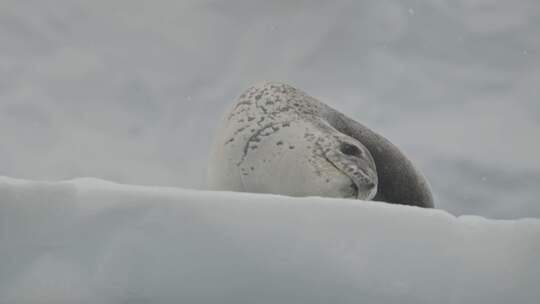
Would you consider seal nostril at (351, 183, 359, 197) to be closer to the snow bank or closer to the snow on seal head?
the snow on seal head

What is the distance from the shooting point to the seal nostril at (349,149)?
326 cm

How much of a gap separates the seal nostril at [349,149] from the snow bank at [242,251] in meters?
1.30

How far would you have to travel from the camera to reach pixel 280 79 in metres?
6.82

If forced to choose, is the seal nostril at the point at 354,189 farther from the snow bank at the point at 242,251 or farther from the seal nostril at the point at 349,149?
the snow bank at the point at 242,251

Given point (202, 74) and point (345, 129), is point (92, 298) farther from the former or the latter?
point (202, 74)

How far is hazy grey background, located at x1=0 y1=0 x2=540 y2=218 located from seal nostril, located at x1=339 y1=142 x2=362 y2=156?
2.83m

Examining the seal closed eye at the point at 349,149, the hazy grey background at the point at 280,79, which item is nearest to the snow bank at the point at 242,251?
the seal closed eye at the point at 349,149

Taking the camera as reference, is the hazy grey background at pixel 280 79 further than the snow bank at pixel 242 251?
Yes

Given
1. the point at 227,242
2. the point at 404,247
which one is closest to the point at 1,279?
the point at 227,242

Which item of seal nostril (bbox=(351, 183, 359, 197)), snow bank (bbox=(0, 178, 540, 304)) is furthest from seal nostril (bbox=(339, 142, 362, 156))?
snow bank (bbox=(0, 178, 540, 304))

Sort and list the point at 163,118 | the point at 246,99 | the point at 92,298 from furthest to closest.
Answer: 1. the point at 163,118
2. the point at 246,99
3. the point at 92,298

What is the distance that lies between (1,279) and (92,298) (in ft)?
0.68

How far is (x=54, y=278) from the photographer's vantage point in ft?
6.19

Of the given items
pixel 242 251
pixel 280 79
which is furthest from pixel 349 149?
pixel 280 79
